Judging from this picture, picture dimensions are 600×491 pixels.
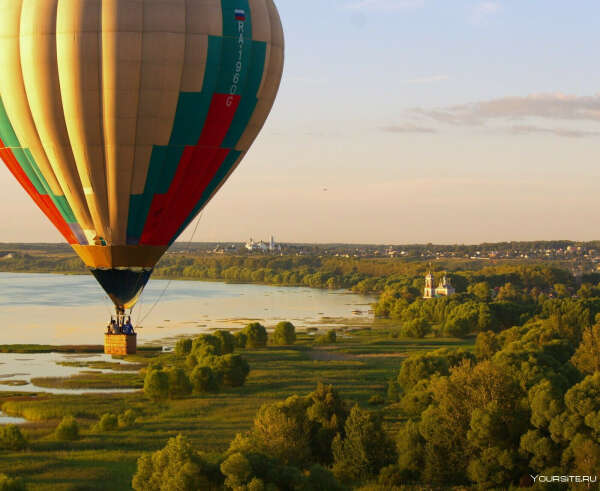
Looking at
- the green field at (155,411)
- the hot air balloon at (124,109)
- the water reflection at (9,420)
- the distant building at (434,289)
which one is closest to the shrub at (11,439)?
the green field at (155,411)

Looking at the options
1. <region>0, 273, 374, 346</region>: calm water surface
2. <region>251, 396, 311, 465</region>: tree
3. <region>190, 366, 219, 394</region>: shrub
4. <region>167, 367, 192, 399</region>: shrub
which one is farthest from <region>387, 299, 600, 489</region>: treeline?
<region>0, 273, 374, 346</region>: calm water surface

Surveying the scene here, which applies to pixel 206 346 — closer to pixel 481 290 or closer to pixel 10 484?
pixel 10 484

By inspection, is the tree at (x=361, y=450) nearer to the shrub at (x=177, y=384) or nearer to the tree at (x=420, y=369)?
the tree at (x=420, y=369)

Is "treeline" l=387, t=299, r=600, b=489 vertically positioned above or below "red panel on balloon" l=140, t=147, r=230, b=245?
below

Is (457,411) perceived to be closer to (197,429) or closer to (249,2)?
(197,429)

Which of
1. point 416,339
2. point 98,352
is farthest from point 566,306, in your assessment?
point 98,352

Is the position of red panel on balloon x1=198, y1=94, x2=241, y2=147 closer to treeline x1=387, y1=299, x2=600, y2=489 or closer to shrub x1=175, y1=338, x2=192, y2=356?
treeline x1=387, y1=299, x2=600, y2=489
